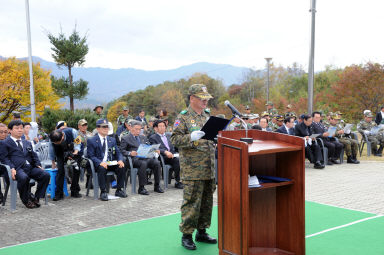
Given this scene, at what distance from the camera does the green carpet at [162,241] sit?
4.39 meters

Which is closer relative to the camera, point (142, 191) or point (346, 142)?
point (142, 191)

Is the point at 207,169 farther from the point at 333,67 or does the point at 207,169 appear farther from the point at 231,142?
the point at 333,67

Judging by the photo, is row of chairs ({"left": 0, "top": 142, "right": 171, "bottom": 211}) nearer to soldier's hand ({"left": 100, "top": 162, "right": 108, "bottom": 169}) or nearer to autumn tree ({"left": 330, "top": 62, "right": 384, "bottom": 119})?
soldier's hand ({"left": 100, "top": 162, "right": 108, "bottom": 169})

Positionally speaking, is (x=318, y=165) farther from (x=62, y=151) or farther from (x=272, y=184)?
(x=272, y=184)

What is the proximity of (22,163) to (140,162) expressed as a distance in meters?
2.23

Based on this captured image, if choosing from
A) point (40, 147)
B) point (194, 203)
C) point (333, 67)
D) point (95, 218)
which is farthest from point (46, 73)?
point (333, 67)

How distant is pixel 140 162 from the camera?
25.6 feet

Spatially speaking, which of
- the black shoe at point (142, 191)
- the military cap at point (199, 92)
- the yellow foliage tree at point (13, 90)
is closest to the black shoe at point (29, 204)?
the black shoe at point (142, 191)

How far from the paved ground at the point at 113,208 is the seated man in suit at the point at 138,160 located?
0.27 meters

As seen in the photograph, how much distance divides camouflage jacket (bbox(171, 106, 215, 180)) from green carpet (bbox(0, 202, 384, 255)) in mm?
909

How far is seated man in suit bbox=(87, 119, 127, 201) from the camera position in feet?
23.3

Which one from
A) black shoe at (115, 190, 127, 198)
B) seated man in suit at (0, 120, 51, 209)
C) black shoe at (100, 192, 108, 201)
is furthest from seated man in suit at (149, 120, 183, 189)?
seated man in suit at (0, 120, 51, 209)

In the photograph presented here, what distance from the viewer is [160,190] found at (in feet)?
25.5

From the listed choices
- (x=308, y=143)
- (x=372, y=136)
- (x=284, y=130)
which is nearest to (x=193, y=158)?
(x=284, y=130)
